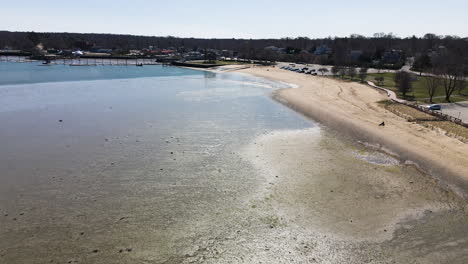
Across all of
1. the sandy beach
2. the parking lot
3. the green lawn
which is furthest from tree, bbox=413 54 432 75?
the parking lot

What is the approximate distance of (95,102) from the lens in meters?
43.9

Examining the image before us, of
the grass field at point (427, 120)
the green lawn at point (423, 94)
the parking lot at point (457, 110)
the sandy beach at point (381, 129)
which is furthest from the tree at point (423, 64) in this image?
the grass field at point (427, 120)

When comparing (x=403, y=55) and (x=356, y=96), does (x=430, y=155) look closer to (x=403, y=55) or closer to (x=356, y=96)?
(x=356, y=96)

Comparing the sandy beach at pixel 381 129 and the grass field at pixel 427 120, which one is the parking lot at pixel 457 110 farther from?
the sandy beach at pixel 381 129

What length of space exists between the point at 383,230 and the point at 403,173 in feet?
26.1

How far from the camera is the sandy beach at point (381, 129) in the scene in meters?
22.4

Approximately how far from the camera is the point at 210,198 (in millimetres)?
18469

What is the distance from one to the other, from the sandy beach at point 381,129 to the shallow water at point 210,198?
5.29 feet

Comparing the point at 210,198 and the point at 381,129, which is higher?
the point at 381,129

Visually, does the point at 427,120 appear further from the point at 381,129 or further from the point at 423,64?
the point at 423,64

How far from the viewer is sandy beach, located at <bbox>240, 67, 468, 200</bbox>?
22.4 meters

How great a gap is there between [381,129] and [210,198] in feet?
65.4

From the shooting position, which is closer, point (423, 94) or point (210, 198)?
point (210, 198)

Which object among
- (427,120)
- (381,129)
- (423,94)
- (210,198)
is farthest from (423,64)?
(210,198)
